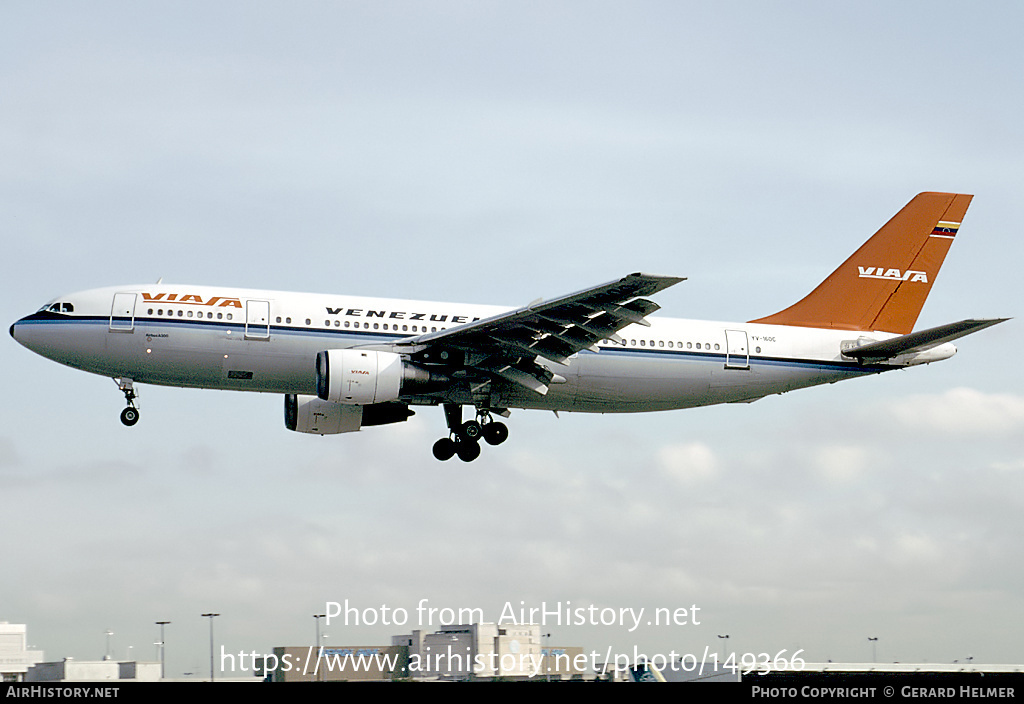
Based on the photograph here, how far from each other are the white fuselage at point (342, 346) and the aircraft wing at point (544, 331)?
112cm

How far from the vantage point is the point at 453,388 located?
3928 centimetres

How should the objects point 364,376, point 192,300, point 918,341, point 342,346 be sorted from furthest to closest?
point 918,341 → point 342,346 → point 192,300 → point 364,376

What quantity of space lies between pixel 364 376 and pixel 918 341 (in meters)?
17.4

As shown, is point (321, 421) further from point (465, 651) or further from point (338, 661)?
point (465, 651)

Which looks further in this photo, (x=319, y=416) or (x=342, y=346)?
(x=319, y=416)

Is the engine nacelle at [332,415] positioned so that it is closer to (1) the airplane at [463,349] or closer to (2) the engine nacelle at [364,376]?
(1) the airplane at [463,349]

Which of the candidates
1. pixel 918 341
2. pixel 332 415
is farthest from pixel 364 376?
pixel 918 341

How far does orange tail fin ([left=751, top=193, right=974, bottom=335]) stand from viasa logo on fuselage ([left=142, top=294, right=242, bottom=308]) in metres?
17.5

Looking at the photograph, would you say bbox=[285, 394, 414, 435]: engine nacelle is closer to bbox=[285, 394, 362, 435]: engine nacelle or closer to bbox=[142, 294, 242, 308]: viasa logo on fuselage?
bbox=[285, 394, 362, 435]: engine nacelle

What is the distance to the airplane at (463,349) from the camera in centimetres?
3681

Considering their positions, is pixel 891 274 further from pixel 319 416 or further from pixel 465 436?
pixel 319 416

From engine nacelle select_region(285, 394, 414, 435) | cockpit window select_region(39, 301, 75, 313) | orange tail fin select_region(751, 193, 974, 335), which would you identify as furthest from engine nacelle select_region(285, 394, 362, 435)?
orange tail fin select_region(751, 193, 974, 335)

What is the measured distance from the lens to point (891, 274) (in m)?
45.2

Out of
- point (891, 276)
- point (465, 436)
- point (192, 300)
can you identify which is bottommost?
point (465, 436)
